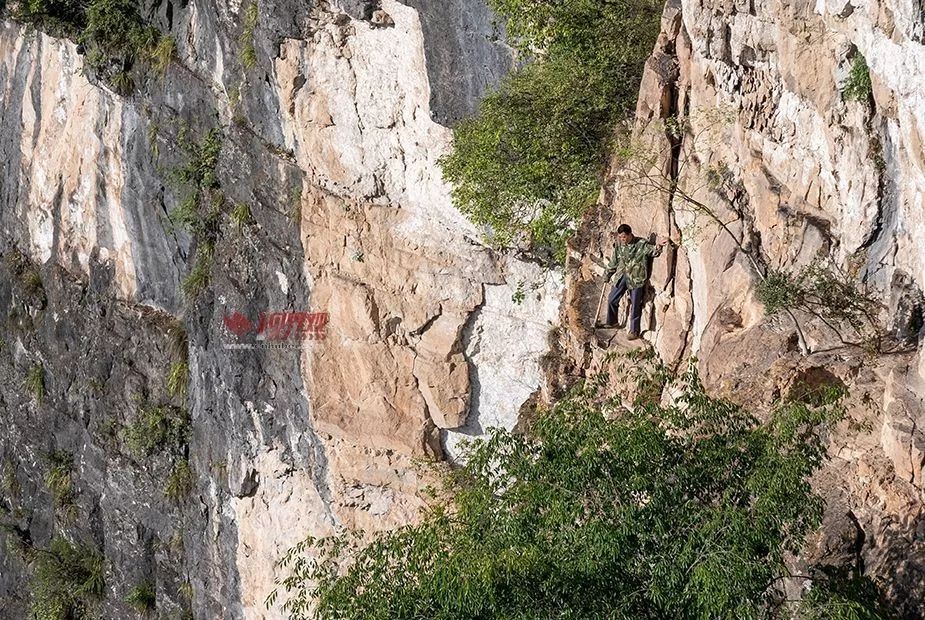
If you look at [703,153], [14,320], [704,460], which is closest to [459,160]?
[703,153]

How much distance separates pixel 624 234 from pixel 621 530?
4.04m

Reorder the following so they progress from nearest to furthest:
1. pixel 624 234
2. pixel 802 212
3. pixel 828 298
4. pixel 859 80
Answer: pixel 859 80 → pixel 828 298 → pixel 802 212 → pixel 624 234

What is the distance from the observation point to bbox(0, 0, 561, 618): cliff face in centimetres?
1341

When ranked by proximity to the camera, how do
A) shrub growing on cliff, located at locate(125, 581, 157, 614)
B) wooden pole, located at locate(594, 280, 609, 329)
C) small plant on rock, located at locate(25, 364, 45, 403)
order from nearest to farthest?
wooden pole, located at locate(594, 280, 609, 329), shrub growing on cliff, located at locate(125, 581, 157, 614), small plant on rock, located at locate(25, 364, 45, 403)

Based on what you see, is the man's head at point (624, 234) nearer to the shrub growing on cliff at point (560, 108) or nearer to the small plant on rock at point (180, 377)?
the shrub growing on cliff at point (560, 108)

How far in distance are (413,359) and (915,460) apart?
6.40 m

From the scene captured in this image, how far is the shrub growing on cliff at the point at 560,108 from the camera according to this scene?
1221 centimetres

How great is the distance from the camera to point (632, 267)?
11.7 m

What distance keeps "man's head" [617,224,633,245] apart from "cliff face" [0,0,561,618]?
4.80ft

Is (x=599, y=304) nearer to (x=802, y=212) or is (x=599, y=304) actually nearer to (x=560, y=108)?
(x=560, y=108)

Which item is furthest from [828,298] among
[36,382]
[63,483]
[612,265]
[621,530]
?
[36,382]

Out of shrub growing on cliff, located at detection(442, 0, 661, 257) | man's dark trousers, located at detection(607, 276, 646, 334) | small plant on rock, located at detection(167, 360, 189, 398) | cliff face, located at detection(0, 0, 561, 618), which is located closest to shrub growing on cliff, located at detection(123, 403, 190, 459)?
cliff face, located at detection(0, 0, 561, 618)

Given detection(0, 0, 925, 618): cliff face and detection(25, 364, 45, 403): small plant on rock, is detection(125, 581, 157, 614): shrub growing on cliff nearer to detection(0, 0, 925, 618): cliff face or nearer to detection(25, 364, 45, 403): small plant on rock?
detection(0, 0, 925, 618): cliff face

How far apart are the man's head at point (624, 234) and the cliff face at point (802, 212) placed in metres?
0.24
